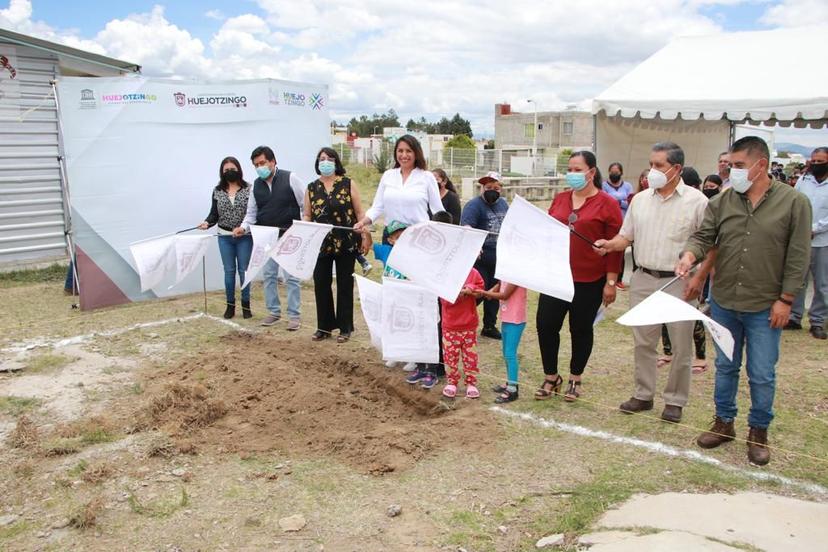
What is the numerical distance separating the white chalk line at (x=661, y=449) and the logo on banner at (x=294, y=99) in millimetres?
6379

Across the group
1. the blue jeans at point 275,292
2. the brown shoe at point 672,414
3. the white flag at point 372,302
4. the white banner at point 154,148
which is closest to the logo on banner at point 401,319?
the white flag at point 372,302

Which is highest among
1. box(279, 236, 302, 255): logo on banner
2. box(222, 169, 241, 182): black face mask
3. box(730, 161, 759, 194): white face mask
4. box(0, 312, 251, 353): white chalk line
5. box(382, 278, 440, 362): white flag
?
box(222, 169, 241, 182): black face mask

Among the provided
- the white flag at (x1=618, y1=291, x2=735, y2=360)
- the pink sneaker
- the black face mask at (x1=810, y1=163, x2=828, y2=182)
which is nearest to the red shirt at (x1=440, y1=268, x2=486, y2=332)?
the pink sneaker

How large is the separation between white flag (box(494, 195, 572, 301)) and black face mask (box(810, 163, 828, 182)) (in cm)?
441

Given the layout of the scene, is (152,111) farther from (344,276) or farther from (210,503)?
(210,503)

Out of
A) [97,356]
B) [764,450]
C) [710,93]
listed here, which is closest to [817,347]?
[764,450]

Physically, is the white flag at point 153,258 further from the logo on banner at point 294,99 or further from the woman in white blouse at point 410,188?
the woman in white blouse at point 410,188

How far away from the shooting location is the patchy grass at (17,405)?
5129mm

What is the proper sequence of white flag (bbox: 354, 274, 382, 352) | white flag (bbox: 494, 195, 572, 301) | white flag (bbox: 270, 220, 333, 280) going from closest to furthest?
white flag (bbox: 494, 195, 572, 301)
white flag (bbox: 354, 274, 382, 352)
white flag (bbox: 270, 220, 333, 280)

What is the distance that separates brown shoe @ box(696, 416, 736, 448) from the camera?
4.34m

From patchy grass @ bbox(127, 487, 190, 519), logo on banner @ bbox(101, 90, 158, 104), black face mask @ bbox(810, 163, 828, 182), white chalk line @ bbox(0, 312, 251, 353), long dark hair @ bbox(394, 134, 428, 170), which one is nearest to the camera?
patchy grass @ bbox(127, 487, 190, 519)

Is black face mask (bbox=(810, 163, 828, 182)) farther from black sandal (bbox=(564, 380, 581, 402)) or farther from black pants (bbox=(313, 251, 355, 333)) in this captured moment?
black pants (bbox=(313, 251, 355, 333))

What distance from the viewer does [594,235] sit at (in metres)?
4.79

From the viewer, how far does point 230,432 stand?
185 inches
